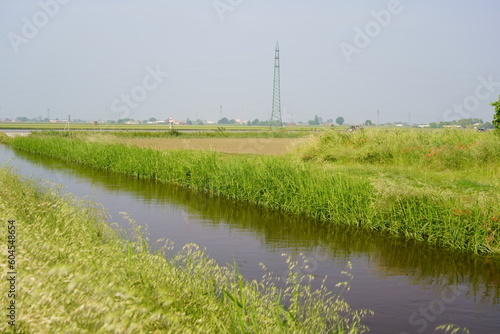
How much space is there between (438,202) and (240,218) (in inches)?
265

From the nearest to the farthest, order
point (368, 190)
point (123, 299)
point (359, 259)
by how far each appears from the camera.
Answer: point (123, 299) → point (359, 259) → point (368, 190)

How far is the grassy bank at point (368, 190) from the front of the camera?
14609mm

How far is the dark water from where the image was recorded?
10211mm

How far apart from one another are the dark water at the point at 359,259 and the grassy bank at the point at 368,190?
57 cm

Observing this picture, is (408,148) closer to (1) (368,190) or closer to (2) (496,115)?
(2) (496,115)

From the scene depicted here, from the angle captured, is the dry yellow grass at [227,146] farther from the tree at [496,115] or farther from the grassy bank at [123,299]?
the grassy bank at [123,299]

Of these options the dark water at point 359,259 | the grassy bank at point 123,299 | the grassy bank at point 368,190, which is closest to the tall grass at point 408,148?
the grassy bank at point 368,190

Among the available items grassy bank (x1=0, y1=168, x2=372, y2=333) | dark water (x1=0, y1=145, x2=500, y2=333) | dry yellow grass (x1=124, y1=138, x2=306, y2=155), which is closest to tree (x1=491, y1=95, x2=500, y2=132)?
dry yellow grass (x1=124, y1=138, x2=306, y2=155)

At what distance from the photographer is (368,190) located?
17.3 metres

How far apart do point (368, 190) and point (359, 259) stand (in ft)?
12.7

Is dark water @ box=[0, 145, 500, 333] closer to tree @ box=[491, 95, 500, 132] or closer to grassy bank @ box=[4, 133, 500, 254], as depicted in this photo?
grassy bank @ box=[4, 133, 500, 254]

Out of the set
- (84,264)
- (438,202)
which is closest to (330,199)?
(438,202)

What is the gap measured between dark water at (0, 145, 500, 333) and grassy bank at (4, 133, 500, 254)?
1.87 ft

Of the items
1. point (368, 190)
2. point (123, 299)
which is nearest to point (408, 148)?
point (368, 190)
